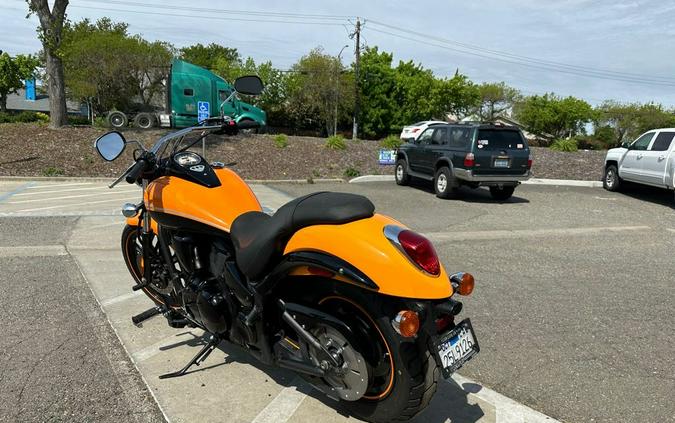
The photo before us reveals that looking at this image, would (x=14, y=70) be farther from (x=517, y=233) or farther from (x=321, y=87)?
(x=517, y=233)

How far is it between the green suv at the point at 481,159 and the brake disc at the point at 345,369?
9289 millimetres

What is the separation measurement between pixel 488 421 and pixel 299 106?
36.8 m

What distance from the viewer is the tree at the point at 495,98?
60031mm

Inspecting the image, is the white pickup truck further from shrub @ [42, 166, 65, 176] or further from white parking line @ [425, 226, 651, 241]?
shrub @ [42, 166, 65, 176]

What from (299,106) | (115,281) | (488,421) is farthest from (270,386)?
(299,106)

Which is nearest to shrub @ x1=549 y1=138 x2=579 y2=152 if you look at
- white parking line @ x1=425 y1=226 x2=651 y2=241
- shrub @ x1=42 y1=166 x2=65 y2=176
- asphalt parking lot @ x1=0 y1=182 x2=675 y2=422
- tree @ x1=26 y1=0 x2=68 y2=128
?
white parking line @ x1=425 y1=226 x2=651 y2=241

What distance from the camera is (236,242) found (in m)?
3.01

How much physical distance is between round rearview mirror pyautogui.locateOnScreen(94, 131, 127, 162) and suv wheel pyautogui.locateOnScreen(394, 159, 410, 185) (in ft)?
36.2

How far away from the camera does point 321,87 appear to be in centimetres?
3656

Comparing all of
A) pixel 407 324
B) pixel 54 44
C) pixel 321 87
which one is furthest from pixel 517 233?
pixel 321 87

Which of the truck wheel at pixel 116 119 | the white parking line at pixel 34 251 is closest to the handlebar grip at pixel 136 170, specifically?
the white parking line at pixel 34 251

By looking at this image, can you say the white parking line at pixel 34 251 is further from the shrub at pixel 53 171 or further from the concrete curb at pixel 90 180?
the shrub at pixel 53 171

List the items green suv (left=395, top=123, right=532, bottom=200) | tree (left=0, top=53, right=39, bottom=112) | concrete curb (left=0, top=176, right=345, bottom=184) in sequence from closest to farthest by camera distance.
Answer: green suv (left=395, top=123, right=532, bottom=200) < concrete curb (left=0, top=176, right=345, bottom=184) < tree (left=0, top=53, right=39, bottom=112)

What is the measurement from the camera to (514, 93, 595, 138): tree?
160 feet
